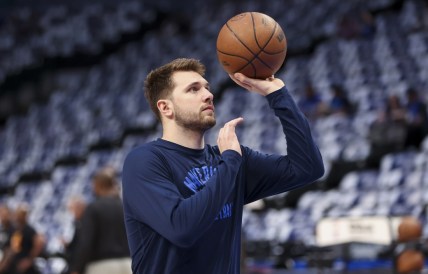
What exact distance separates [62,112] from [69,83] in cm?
225

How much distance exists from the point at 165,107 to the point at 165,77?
4.9 inches

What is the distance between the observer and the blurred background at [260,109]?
1105cm

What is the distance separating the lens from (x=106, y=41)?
26.5 m

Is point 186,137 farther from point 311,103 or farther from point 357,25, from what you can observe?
point 357,25

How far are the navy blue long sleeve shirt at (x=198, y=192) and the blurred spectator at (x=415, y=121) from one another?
9.47 metres

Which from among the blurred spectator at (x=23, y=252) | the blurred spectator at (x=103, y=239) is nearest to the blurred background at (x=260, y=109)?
the blurred spectator at (x=103, y=239)

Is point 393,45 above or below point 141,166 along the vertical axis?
below

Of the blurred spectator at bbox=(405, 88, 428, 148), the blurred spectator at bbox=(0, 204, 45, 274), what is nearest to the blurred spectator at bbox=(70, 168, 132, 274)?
the blurred spectator at bbox=(0, 204, 45, 274)

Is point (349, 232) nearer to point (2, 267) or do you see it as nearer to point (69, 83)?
point (2, 267)

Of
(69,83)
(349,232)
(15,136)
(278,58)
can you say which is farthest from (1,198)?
(278,58)

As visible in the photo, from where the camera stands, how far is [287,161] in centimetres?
363

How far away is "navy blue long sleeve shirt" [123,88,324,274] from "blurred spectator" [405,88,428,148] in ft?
31.1

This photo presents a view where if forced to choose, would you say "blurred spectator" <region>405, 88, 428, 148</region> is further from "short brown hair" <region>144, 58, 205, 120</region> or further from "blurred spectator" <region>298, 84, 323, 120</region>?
"short brown hair" <region>144, 58, 205, 120</region>

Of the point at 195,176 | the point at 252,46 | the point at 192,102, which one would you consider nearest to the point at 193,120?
the point at 192,102
